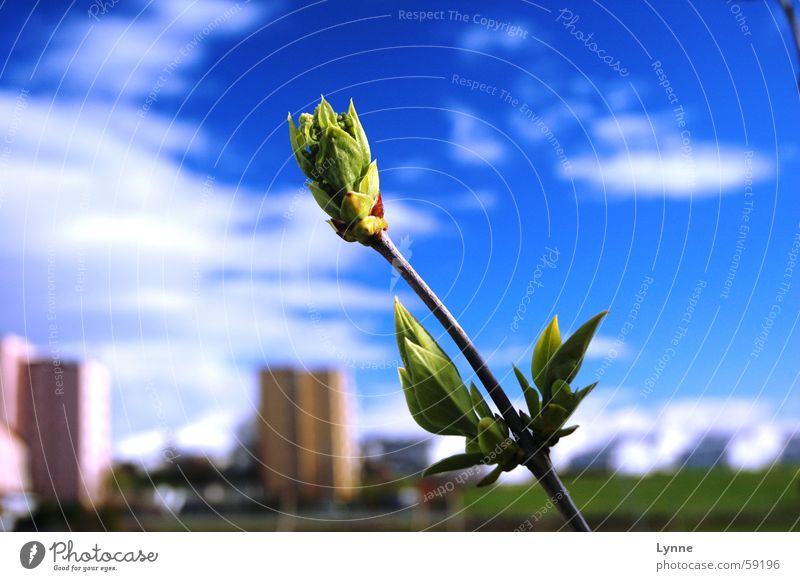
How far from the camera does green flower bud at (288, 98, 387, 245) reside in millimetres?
286

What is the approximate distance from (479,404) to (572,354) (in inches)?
1.6

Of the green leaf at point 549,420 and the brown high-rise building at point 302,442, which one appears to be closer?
the green leaf at point 549,420

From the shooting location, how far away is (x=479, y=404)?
31 centimetres

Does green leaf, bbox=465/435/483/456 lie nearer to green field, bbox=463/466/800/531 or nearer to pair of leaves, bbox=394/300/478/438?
pair of leaves, bbox=394/300/478/438

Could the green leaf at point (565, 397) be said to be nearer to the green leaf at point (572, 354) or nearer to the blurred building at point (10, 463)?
the green leaf at point (572, 354)

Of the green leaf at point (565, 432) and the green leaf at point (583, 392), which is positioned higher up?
the green leaf at point (583, 392)

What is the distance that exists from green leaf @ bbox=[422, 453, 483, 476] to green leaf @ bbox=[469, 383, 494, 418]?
0.05 ft

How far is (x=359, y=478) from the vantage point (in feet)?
17.5

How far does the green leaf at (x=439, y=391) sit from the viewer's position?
302 millimetres

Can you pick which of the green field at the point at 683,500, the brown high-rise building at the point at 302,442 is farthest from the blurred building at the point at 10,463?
the green field at the point at 683,500
